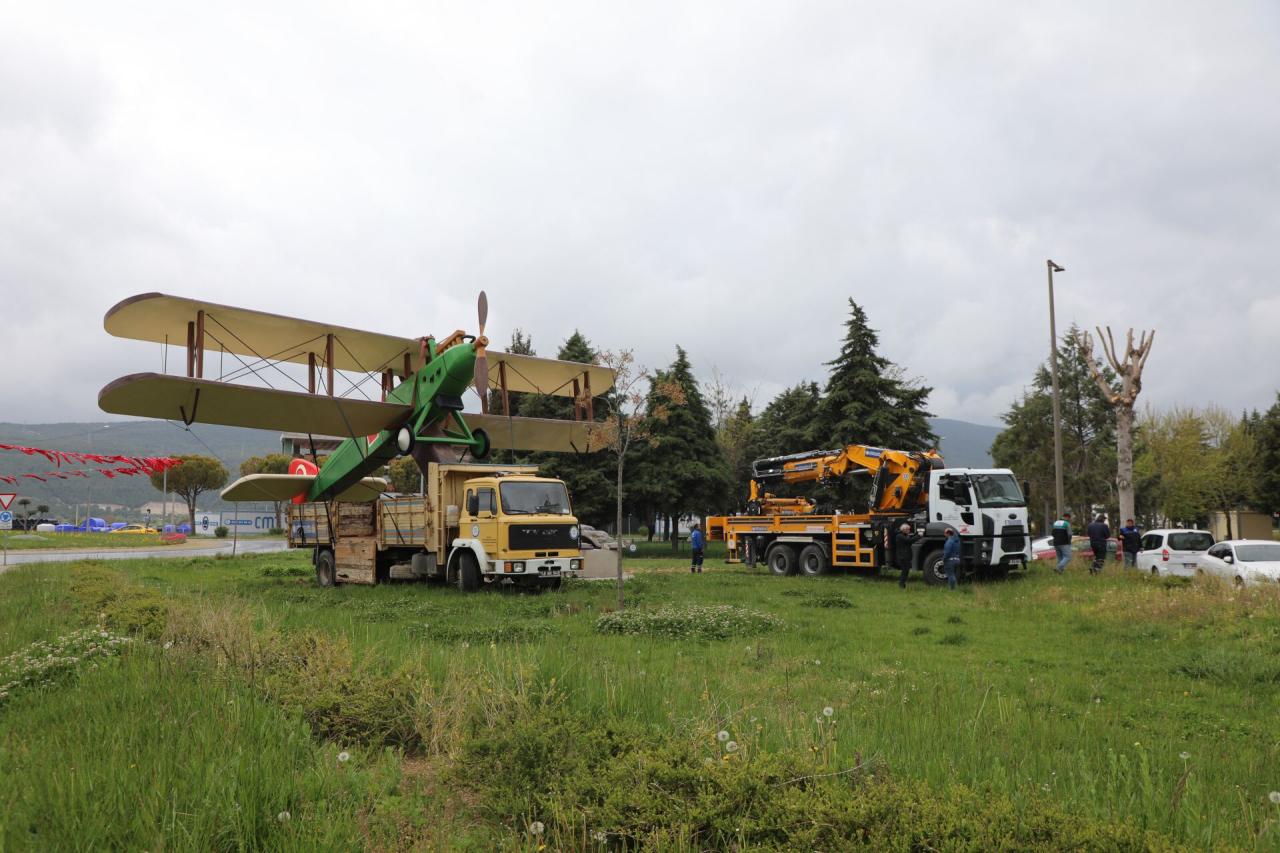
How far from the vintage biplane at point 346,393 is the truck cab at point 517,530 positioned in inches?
107

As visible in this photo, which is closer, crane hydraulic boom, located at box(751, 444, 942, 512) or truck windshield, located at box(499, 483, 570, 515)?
truck windshield, located at box(499, 483, 570, 515)

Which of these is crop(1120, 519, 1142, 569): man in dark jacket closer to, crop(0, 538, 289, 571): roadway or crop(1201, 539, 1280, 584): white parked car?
crop(1201, 539, 1280, 584): white parked car

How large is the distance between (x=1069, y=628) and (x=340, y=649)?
35.1ft

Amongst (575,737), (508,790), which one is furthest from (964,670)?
(508,790)

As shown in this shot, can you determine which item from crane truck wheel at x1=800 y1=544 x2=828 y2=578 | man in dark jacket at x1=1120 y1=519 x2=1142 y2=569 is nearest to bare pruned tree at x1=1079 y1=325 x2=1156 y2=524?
man in dark jacket at x1=1120 y1=519 x2=1142 y2=569

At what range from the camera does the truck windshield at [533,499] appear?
1720cm

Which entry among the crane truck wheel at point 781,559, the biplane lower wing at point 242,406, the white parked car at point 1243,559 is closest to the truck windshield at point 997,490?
the white parked car at point 1243,559

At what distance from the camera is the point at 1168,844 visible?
291cm

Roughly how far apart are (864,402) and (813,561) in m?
17.7

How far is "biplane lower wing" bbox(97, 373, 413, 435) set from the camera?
52.0ft

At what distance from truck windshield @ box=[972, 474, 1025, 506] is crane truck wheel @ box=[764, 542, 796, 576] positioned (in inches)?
239

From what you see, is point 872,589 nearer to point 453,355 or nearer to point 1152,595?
point 1152,595

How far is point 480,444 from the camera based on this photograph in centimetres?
2141

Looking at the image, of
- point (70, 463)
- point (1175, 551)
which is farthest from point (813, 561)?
point (70, 463)
